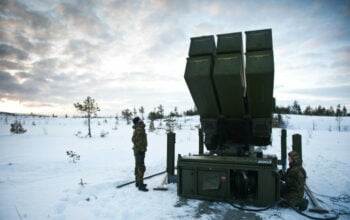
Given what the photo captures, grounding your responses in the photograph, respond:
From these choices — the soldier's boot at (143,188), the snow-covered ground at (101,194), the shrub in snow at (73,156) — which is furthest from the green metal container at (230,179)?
the shrub in snow at (73,156)

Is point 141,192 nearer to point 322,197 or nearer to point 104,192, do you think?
point 104,192

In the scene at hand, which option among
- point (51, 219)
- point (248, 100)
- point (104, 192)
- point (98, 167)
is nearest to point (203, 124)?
point (248, 100)

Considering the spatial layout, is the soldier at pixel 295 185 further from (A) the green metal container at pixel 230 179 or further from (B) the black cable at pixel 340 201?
(B) the black cable at pixel 340 201

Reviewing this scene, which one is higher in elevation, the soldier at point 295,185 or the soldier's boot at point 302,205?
the soldier at point 295,185

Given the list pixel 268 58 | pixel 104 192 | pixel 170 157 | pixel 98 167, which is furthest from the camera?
pixel 98 167

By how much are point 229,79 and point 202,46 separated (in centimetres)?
112

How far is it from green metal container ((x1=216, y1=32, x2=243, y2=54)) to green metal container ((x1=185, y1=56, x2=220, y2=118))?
1.14 feet

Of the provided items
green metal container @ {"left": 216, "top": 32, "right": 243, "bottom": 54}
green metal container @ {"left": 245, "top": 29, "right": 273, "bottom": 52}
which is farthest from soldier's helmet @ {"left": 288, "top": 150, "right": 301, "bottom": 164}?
green metal container @ {"left": 216, "top": 32, "right": 243, "bottom": 54}

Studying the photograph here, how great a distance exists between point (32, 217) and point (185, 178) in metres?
3.05

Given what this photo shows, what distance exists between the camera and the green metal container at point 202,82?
555 centimetres

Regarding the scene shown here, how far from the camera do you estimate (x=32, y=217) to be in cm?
448

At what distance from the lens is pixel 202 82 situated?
561 centimetres

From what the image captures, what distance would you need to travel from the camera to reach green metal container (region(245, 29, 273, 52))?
213 inches

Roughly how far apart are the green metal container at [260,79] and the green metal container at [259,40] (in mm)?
145
